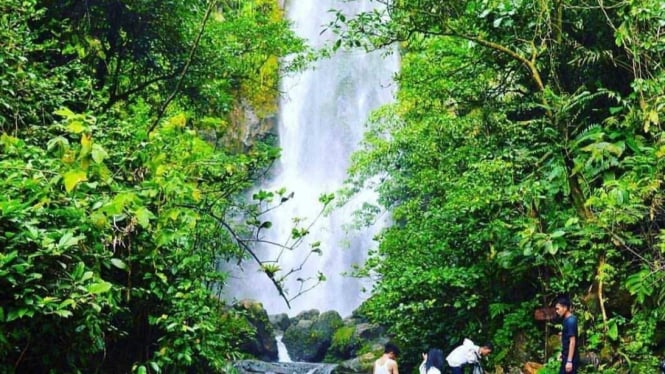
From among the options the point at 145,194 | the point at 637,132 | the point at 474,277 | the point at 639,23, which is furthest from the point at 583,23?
the point at 145,194

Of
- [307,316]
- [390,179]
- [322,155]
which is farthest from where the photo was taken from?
[322,155]

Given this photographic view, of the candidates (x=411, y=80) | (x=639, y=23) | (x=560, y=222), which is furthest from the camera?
(x=411, y=80)

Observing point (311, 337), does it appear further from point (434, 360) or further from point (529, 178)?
point (529, 178)

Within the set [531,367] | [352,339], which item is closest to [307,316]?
[352,339]

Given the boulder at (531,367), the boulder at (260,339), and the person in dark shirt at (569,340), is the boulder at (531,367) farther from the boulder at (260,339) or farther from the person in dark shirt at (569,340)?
the boulder at (260,339)

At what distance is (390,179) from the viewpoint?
38.7 ft

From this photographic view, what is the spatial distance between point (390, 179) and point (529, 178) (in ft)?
14.6

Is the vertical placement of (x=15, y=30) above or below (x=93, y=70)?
below

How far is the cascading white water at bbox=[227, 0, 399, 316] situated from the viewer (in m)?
21.9

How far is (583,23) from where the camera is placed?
7879 mm

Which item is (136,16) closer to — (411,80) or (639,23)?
(411,80)

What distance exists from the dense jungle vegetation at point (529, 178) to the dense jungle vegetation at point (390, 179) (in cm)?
3

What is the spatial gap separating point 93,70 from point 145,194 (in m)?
4.96

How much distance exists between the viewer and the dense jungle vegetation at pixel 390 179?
3.74 m
